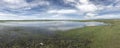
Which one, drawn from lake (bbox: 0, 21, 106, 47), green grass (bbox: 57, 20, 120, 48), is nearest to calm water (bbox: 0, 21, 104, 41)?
lake (bbox: 0, 21, 106, 47)

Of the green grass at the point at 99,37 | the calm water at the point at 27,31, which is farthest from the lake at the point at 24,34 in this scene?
the green grass at the point at 99,37

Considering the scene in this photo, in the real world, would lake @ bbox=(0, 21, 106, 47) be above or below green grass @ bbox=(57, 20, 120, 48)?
above

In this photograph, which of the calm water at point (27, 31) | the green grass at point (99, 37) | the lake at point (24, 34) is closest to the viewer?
the green grass at point (99, 37)

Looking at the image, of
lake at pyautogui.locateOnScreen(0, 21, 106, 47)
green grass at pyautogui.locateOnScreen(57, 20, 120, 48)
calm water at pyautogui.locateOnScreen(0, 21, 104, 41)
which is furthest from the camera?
calm water at pyautogui.locateOnScreen(0, 21, 104, 41)

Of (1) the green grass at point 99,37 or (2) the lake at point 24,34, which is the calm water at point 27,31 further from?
(1) the green grass at point 99,37

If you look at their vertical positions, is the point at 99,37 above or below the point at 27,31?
below

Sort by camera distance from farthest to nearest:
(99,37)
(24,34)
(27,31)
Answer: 1. (27,31)
2. (24,34)
3. (99,37)

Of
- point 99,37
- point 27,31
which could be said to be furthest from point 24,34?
point 99,37

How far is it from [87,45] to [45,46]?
6.58 metres

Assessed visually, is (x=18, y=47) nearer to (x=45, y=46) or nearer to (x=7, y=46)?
(x=7, y=46)

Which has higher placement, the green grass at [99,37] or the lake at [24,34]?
the lake at [24,34]

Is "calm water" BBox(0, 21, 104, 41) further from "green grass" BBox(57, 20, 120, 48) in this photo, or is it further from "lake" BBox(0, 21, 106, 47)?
"green grass" BBox(57, 20, 120, 48)

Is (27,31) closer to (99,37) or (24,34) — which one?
(24,34)

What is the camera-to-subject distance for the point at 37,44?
98.7 ft
